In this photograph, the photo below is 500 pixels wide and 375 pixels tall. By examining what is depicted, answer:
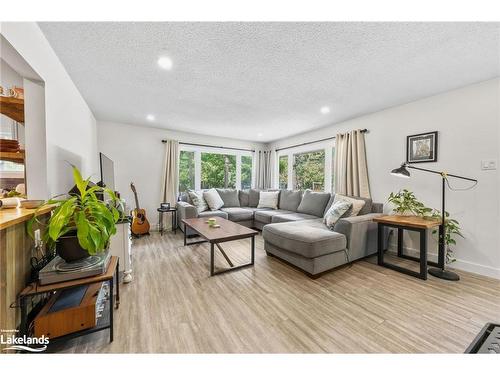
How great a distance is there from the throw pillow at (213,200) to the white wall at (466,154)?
3163mm

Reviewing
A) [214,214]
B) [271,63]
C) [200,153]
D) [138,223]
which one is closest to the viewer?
[271,63]

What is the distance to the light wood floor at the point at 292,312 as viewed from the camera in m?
1.26

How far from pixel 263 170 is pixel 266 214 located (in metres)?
2.08

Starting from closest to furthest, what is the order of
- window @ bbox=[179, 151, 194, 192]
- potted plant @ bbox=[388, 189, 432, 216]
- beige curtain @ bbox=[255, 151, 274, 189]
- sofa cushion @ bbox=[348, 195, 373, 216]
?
potted plant @ bbox=[388, 189, 432, 216] → sofa cushion @ bbox=[348, 195, 373, 216] → window @ bbox=[179, 151, 194, 192] → beige curtain @ bbox=[255, 151, 274, 189]

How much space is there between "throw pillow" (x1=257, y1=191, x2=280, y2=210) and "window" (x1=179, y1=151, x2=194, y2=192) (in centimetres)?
173

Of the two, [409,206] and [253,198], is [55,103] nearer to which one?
[253,198]

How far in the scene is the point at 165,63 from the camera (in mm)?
1849

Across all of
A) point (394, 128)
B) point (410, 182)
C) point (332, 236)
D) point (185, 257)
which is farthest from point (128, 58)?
point (410, 182)

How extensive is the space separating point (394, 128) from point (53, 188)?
4175 millimetres

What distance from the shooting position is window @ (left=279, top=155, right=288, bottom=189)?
519cm

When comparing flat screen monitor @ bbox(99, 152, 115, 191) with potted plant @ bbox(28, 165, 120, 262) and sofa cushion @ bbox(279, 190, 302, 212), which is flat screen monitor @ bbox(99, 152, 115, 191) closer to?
potted plant @ bbox(28, 165, 120, 262)

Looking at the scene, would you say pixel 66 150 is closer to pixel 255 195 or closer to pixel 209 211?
pixel 209 211

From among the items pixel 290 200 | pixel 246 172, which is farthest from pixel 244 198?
pixel 290 200

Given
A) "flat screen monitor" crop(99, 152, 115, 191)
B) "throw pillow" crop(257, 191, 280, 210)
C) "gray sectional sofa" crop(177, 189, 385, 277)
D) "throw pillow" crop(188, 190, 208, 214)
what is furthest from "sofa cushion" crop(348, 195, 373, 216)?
"flat screen monitor" crop(99, 152, 115, 191)
